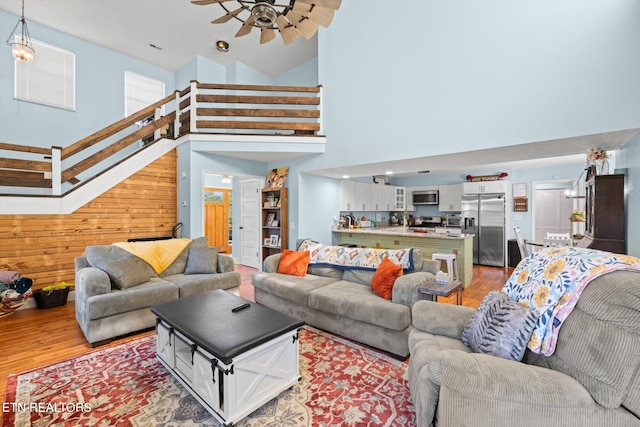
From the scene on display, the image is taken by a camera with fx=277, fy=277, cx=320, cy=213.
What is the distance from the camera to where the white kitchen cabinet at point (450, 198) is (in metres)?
7.61

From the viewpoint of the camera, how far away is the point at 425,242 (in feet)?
16.5

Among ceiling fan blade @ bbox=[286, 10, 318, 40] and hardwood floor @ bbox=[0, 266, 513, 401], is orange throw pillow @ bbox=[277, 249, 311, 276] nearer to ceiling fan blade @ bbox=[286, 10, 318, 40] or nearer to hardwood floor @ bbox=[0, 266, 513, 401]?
hardwood floor @ bbox=[0, 266, 513, 401]

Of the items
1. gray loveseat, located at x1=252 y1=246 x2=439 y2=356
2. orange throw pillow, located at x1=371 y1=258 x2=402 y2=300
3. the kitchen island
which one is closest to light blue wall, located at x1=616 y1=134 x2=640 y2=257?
gray loveseat, located at x1=252 y1=246 x2=439 y2=356

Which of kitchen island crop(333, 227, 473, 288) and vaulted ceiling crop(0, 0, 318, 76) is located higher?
vaulted ceiling crop(0, 0, 318, 76)

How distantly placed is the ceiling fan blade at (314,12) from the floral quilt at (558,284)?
260 cm

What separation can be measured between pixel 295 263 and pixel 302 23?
8.96ft

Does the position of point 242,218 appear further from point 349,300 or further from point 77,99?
point 349,300

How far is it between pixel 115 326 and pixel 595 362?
12.2 feet

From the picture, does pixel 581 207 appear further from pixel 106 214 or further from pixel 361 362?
pixel 106 214

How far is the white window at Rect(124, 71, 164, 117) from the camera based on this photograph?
6.02 m

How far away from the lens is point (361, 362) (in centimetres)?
244

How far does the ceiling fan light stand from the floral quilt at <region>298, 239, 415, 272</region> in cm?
266

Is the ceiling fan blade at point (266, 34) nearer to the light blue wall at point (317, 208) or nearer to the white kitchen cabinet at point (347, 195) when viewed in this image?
the light blue wall at point (317, 208)

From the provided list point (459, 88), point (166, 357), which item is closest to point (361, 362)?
point (166, 357)
